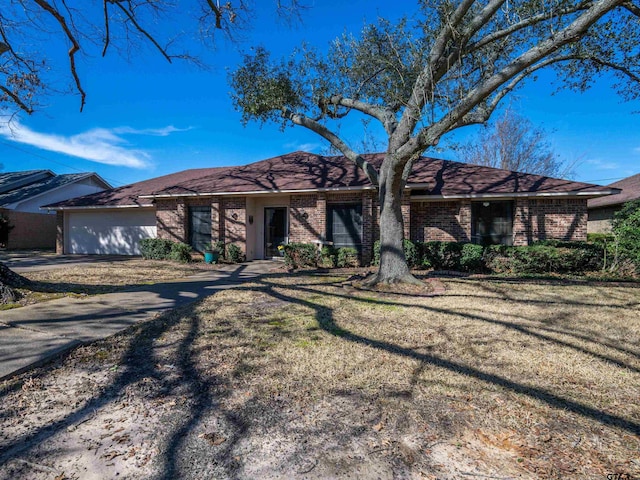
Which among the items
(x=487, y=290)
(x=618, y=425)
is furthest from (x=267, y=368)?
(x=487, y=290)

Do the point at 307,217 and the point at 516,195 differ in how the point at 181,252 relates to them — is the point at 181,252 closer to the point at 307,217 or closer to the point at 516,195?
the point at 307,217

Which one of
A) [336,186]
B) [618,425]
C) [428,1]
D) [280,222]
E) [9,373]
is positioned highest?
[428,1]

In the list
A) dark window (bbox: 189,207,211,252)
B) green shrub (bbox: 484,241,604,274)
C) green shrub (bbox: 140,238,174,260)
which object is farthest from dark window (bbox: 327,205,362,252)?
green shrub (bbox: 140,238,174,260)

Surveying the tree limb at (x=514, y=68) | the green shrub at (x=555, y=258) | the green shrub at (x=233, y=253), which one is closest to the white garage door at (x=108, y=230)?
the green shrub at (x=233, y=253)

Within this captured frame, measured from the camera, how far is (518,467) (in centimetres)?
194

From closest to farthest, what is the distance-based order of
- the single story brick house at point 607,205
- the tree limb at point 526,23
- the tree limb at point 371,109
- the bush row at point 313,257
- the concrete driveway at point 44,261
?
the tree limb at point 526,23 → the tree limb at point 371,109 → the concrete driveway at point 44,261 → the bush row at point 313,257 → the single story brick house at point 607,205

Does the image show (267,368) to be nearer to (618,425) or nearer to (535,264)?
(618,425)

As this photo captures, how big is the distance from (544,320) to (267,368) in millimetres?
4177

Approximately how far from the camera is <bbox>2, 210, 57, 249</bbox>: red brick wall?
18.8 m

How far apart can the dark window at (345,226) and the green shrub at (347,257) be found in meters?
0.50

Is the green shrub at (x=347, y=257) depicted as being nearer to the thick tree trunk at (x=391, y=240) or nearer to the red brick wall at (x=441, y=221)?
the red brick wall at (x=441, y=221)

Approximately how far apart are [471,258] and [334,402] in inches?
356

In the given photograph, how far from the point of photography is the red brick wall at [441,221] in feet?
37.6

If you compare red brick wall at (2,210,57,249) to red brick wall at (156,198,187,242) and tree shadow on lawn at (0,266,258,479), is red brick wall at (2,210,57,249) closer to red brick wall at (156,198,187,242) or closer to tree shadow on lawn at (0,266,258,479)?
red brick wall at (156,198,187,242)
